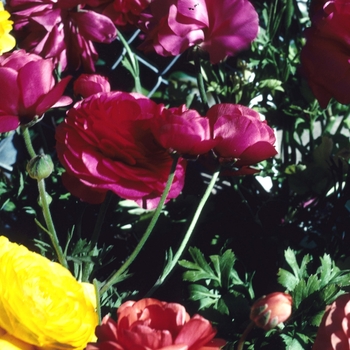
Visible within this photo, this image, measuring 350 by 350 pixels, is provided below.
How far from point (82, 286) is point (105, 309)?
0.08 m

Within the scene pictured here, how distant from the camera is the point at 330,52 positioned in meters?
0.55

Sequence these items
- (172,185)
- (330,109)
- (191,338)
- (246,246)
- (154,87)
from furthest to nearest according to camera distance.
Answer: (154,87) → (330,109) → (246,246) → (172,185) → (191,338)

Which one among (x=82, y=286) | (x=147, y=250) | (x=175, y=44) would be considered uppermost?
(x=175, y=44)

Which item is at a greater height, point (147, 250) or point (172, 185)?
point (172, 185)

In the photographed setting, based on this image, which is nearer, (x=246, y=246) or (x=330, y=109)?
(x=246, y=246)

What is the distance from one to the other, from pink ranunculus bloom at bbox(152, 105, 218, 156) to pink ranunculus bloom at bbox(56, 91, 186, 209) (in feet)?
0.09

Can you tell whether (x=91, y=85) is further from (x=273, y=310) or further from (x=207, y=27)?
(x=273, y=310)

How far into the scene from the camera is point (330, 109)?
82 cm

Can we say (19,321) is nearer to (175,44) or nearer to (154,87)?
(175,44)

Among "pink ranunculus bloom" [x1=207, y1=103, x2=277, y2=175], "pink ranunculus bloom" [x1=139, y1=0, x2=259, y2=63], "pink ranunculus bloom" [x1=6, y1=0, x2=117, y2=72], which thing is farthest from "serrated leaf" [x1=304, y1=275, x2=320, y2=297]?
"pink ranunculus bloom" [x1=6, y1=0, x2=117, y2=72]

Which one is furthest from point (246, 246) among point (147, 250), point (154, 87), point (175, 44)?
point (154, 87)

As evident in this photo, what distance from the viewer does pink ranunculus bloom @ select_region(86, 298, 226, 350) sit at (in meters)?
0.33

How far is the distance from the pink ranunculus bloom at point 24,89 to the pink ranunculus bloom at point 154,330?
0.59 ft

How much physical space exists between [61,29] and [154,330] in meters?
0.40
